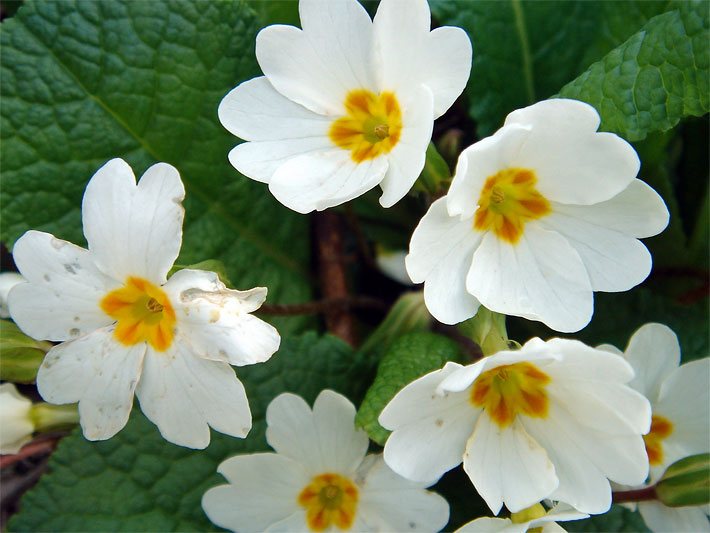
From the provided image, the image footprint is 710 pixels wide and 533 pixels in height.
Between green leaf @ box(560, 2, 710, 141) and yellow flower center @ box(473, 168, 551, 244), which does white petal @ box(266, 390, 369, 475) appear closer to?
yellow flower center @ box(473, 168, 551, 244)

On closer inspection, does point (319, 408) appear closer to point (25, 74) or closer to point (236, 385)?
point (236, 385)

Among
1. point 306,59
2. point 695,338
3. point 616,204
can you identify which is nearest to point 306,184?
point 306,59

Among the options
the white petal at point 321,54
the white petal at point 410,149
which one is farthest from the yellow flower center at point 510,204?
the white petal at point 321,54

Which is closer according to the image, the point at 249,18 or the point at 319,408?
the point at 319,408

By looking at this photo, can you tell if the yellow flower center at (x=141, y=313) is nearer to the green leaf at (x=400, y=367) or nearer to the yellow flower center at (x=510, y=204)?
the green leaf at (x=400, y=367)

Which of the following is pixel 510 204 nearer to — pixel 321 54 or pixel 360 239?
pixel 321 54

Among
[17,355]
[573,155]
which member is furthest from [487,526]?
[17,355]
